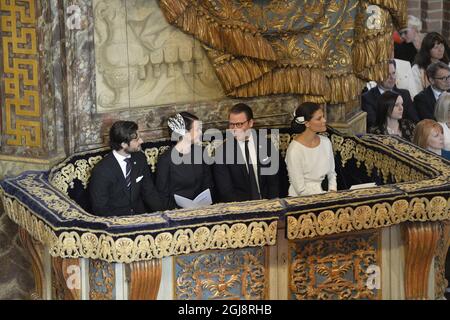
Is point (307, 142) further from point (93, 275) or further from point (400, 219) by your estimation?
point (93, 275)

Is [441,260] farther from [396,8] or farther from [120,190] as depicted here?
[120,190]

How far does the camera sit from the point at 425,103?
54.3ft

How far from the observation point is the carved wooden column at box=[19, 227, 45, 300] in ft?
42.3

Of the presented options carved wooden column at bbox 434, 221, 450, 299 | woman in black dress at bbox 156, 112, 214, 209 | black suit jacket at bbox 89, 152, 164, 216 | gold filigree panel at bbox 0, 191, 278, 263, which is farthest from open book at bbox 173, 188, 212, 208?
carved wooden column at bbox 434, 221, 450, 299

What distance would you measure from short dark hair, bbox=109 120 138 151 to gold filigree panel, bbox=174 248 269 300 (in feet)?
4.06

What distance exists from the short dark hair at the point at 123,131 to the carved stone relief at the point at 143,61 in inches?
21.1

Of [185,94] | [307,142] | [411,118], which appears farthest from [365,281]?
[411,118]

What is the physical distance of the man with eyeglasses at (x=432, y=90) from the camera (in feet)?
54.1

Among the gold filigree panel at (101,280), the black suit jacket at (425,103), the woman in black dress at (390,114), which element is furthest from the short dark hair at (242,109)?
the black suit jacket at (425,103)

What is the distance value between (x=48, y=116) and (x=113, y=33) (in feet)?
2.63

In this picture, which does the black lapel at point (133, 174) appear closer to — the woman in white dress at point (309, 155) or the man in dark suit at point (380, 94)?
the woman in white dress at point (309, 155)

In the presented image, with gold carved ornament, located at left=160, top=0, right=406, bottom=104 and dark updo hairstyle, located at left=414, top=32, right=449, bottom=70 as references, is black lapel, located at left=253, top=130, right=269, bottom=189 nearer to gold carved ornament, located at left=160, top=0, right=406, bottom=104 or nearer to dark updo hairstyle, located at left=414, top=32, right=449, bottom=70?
gold carved ornament, located at left=160, top=0, right=406, bottom=104

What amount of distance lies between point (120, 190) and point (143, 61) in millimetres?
1133
